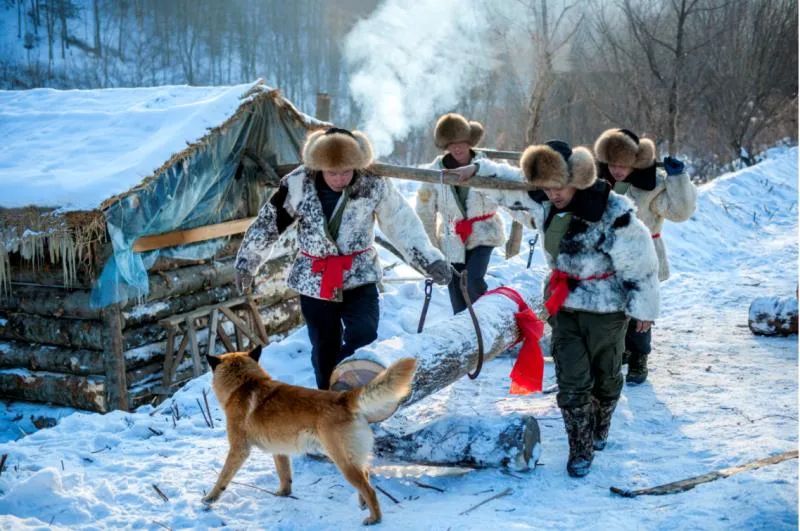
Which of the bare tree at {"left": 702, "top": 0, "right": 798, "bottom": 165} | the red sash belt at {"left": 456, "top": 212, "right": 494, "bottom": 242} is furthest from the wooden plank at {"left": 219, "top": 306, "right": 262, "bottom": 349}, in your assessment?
the bare tree at {"left": 702, "top": 0, "right": 798, "bottom": 165}

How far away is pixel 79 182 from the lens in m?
6.70

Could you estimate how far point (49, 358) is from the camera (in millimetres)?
7613

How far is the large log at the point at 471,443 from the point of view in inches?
153

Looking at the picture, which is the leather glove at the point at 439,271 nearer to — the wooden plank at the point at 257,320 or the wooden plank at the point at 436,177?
the wooden plank at the point at 436,177

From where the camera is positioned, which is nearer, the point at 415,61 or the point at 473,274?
the point at 473,274

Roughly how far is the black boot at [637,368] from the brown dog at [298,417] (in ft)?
9.45

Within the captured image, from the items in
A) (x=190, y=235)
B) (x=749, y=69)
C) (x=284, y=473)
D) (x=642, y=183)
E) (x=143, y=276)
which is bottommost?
(x=284, y=473)

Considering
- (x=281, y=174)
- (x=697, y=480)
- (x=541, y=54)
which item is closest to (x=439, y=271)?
(x=697, y=480)

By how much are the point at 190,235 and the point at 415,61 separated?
14587 millimetres

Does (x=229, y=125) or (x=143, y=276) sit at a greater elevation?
(x=229, y=125)

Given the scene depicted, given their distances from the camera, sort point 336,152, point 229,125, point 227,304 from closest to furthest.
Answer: point 336,152 < point 229,125 < point 227,304

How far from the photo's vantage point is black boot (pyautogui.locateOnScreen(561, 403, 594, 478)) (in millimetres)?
3965

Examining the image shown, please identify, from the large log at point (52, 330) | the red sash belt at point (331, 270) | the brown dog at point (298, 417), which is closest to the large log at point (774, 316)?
the red sash belt at point (331, 270)

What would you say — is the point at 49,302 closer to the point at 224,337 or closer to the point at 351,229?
the point at 224,337
